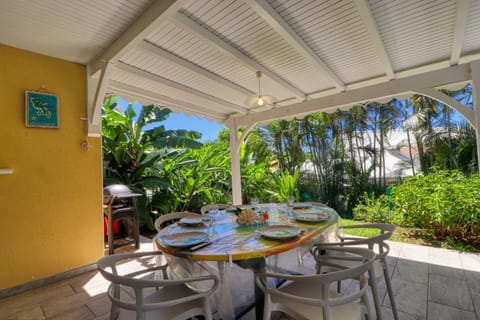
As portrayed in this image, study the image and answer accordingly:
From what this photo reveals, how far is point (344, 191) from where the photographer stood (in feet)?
21.3


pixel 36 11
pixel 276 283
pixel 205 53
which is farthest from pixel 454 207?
pixel 36 11

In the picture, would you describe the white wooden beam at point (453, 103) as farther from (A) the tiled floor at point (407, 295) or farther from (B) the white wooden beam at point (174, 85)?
(B) the white wooden beam at point (174, 85)

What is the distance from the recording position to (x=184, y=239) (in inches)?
63.2

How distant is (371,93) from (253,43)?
2.26 metres

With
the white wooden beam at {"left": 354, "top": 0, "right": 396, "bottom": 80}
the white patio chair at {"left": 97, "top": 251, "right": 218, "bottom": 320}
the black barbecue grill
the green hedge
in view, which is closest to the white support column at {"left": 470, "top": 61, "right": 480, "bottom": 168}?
the white wooden beam at {"left": 354, "top": 0, "right": 396, "bottom": 80}

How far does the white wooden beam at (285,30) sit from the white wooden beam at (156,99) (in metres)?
2.44

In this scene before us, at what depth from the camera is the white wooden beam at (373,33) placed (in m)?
1.93

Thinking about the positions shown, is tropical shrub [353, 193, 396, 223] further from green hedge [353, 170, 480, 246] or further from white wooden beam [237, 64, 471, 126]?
white wooden beam [237, 64, 471, 126]

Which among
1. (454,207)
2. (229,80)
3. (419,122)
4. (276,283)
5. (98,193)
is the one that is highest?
(229,80)

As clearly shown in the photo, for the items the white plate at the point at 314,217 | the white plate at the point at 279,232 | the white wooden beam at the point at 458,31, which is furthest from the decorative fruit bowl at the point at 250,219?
the white wooden beam at the point at 458,31

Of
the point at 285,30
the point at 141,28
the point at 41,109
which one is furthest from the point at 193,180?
the point at 285,30

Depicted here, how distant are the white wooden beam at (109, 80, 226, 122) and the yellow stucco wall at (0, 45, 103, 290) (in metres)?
0.54

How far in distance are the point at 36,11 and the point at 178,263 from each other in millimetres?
A: 2415

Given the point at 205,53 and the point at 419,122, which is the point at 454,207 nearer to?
the point at 419,122
